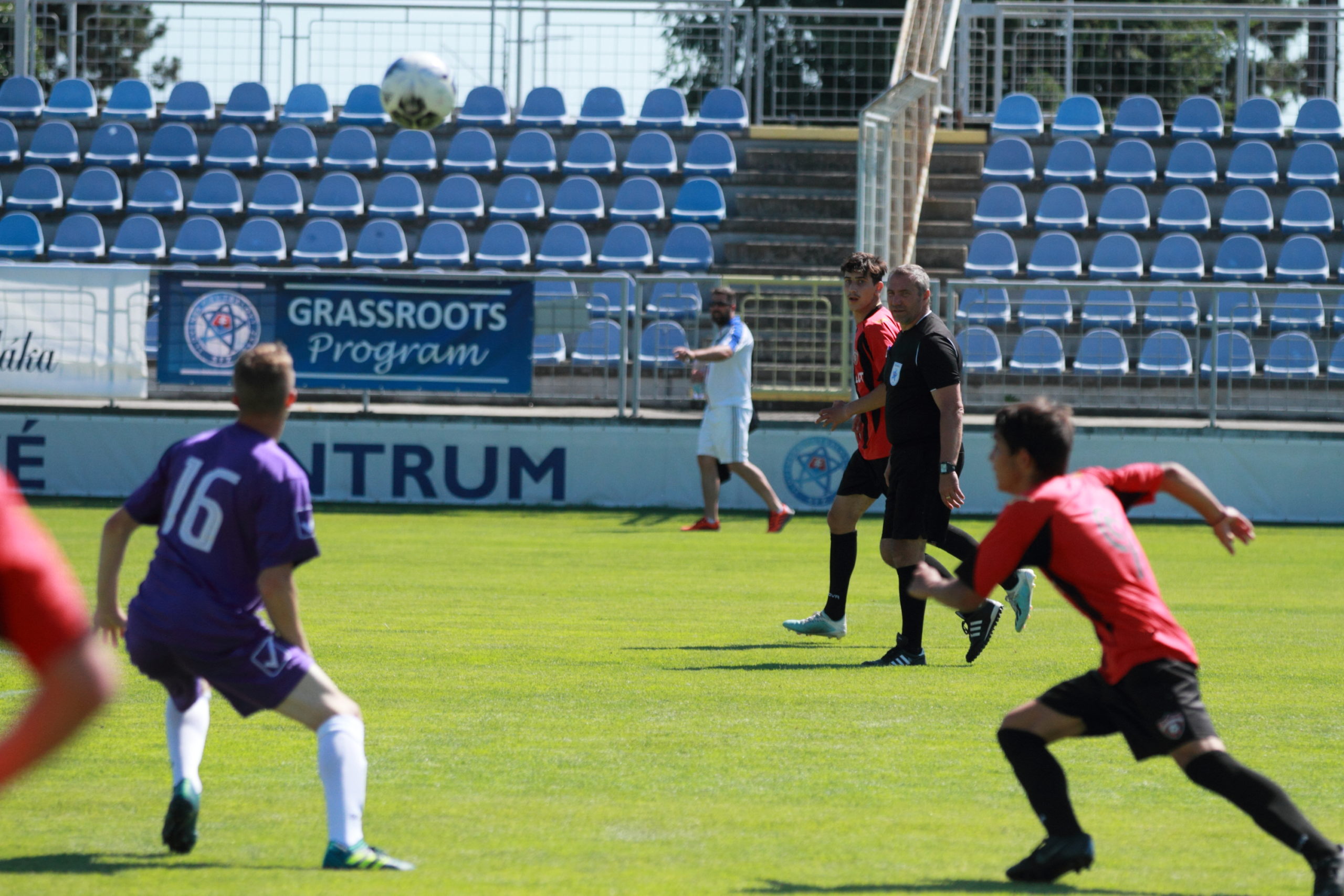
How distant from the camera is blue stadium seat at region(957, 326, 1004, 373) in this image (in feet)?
54.5

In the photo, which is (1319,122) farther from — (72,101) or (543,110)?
(72,101)

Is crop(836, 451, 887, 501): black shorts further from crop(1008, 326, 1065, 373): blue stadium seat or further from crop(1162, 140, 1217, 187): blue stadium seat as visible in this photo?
crop(1162, 140, 1217, 187): blue stadium seat

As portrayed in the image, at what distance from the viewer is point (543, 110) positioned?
24.2m

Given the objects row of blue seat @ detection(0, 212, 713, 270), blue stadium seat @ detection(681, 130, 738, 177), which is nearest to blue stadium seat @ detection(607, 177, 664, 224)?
row of blue seat @ detection(0, 212, 713, 270)

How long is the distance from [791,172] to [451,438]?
8.46m

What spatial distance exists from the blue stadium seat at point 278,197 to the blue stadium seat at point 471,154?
2.16 meters

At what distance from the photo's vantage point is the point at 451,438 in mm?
16844

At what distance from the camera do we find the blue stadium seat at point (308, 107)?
80.4 feet

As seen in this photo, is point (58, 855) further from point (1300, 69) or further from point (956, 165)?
point (1300, 69)

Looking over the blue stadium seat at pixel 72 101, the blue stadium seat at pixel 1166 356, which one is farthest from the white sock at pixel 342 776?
the blue stadium seat at pixel 72 101

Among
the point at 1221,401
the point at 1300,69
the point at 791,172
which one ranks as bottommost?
the point at 1221,401

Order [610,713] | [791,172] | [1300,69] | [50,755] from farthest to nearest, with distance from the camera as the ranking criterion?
[1300,69]
[791,172]
[610,713]
[50,755]

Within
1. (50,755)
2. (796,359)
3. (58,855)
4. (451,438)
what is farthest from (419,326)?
(50,755)

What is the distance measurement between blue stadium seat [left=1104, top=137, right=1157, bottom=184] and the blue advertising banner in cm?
974
